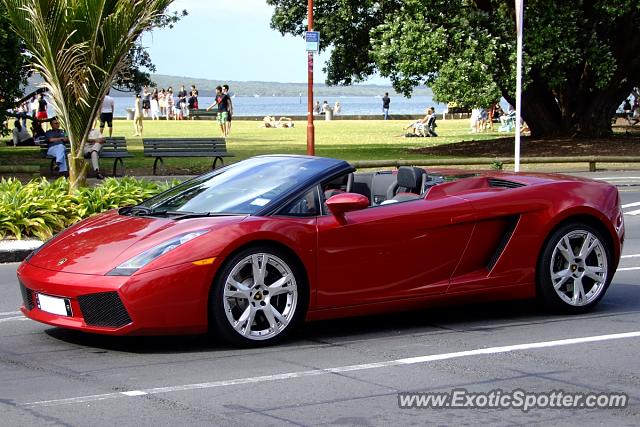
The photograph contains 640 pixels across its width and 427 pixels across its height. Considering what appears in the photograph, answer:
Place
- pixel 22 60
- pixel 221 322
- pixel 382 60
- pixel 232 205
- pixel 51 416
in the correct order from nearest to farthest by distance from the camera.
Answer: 1. pixel 51 416
2. pixel 221 322
3. pixel 232 205
4. pixel 22 60
5. pixel 382 60

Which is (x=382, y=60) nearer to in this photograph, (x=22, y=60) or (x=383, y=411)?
(x=22, y=60)

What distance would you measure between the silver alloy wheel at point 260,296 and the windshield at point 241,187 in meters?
0.46

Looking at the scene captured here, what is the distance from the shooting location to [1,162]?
27.7 metres

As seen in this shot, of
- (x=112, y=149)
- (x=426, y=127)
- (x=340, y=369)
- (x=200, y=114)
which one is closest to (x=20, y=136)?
(x=112, y=149)

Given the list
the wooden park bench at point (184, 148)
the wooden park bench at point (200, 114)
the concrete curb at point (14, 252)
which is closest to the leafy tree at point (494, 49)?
the wooden park bench at point (184, 148)

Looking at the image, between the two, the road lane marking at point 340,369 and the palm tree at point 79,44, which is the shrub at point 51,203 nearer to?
the palm tree at point 79,44

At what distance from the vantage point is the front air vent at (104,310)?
7.08 m

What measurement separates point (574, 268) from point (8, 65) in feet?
61.1

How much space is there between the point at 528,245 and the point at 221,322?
2.56 metres

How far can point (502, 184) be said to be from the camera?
8781 mm

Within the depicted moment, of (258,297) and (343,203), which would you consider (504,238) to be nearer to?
(343,203)

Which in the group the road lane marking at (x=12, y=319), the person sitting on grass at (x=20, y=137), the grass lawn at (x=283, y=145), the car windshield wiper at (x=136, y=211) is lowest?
the grass lawn at (x=283, y=145)

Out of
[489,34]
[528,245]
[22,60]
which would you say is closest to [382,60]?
[489,34]

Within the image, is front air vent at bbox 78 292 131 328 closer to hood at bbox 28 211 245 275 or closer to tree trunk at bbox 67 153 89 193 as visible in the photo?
hood at bbox 28 211 245 275
